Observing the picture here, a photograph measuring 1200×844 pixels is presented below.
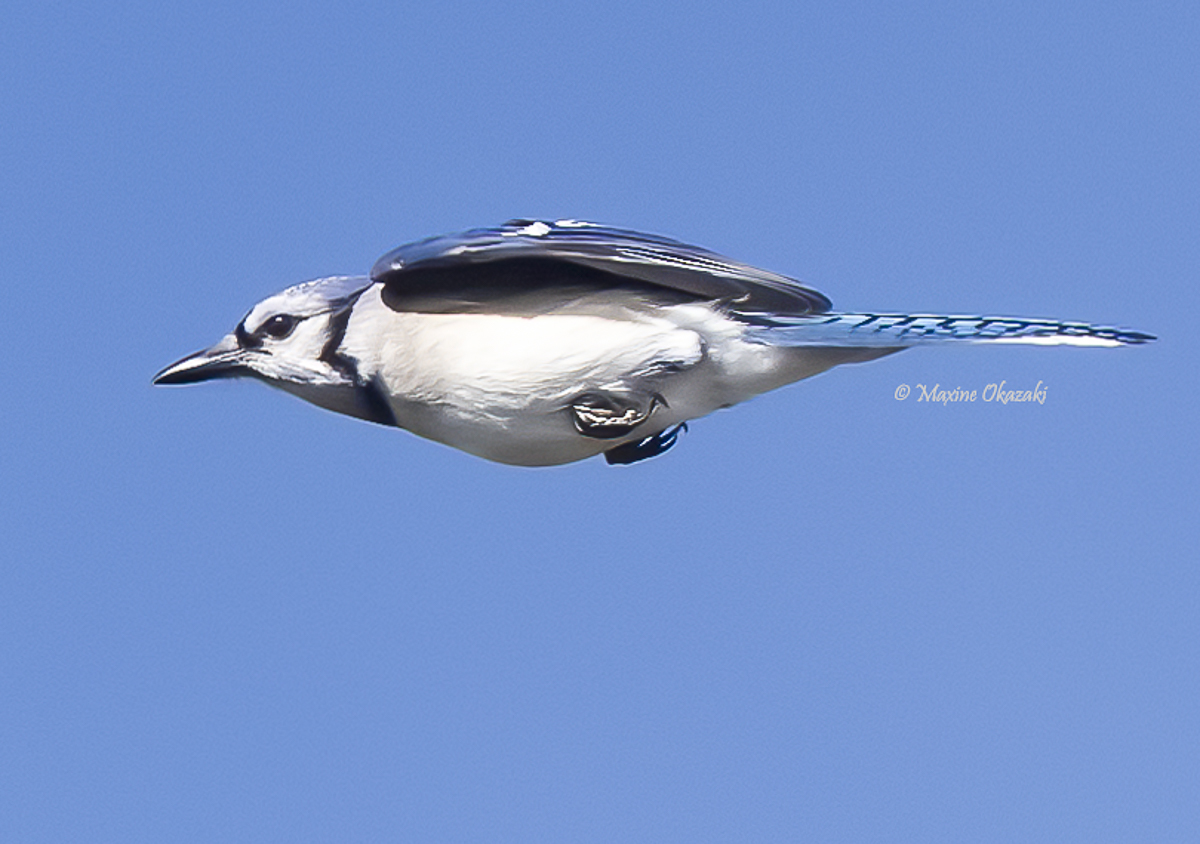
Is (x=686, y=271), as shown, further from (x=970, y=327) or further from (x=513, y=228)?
(x=970, y=327)

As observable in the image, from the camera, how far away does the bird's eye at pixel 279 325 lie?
17.3 feet

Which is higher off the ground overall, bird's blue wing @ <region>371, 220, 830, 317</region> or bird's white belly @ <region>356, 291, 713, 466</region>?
bird's blue wing @ <region>371, 220, 830, 317</region>

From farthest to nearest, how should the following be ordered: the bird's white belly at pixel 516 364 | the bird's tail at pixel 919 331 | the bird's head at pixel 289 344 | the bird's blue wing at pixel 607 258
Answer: the bird's head at pixel 289 344, the bird's white belly at pixel 516 364, the bird's blue wing at pixel 607 258, the bird's tail at pixel 919 331

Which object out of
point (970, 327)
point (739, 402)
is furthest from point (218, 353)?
point (970, 327)

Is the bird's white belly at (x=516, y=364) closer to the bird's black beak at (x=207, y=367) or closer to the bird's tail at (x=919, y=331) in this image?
the bird's tail at (x=919, y=331)

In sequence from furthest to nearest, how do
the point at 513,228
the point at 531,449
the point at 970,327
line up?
1. the point at 531,449
2. the point at 513,228
3. the point at 970,327

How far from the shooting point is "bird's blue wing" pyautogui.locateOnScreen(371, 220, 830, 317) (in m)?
4.58

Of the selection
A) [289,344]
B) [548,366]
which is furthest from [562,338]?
[289,344]

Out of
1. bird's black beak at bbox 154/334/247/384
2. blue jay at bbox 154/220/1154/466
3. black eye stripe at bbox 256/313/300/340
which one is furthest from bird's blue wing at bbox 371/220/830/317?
bird's black beak at bbox 154/334/247/384

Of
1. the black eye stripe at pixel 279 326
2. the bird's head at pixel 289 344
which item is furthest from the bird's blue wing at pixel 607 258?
the black eye stripe at pixel 279 326

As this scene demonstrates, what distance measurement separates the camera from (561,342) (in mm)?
4859

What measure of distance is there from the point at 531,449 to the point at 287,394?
99 cm

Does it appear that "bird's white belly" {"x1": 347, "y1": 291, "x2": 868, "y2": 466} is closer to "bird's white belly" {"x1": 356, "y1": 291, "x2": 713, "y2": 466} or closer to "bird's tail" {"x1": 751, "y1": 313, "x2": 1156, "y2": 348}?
"bird's white belly" {"x1": 356, "y1": 291, "x2": 713, "y2": 466}

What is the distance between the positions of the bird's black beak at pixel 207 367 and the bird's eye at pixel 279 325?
0.13 meters
